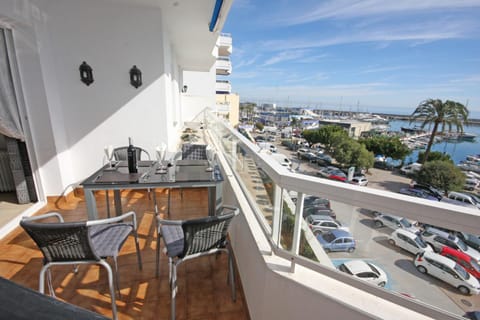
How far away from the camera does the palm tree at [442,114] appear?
13.3m

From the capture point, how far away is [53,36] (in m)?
→ 3.05

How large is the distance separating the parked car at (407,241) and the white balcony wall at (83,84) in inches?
138

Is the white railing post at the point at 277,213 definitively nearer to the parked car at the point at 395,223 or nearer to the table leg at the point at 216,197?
the parked car at the point at 395,223

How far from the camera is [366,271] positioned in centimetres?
99

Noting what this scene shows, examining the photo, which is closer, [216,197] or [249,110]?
[216,197]

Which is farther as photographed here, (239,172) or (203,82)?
(203,82)

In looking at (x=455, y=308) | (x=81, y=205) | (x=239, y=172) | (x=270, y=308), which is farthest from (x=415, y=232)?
(x=81, y=205)

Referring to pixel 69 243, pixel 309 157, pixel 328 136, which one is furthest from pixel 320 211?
pixel 328 136

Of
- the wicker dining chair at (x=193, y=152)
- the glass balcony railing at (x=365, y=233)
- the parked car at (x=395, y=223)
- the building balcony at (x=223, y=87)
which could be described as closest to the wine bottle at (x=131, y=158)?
the wicker dining chair at (x=193, y=152)

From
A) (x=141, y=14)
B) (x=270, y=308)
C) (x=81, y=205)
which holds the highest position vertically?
(x=141, y=14)

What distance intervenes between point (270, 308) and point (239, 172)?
57.1 inches

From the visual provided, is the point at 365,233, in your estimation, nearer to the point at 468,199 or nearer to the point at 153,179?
the point at 153,179

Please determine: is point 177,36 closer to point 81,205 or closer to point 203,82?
point 81,205

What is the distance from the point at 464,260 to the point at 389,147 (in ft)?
81.4
